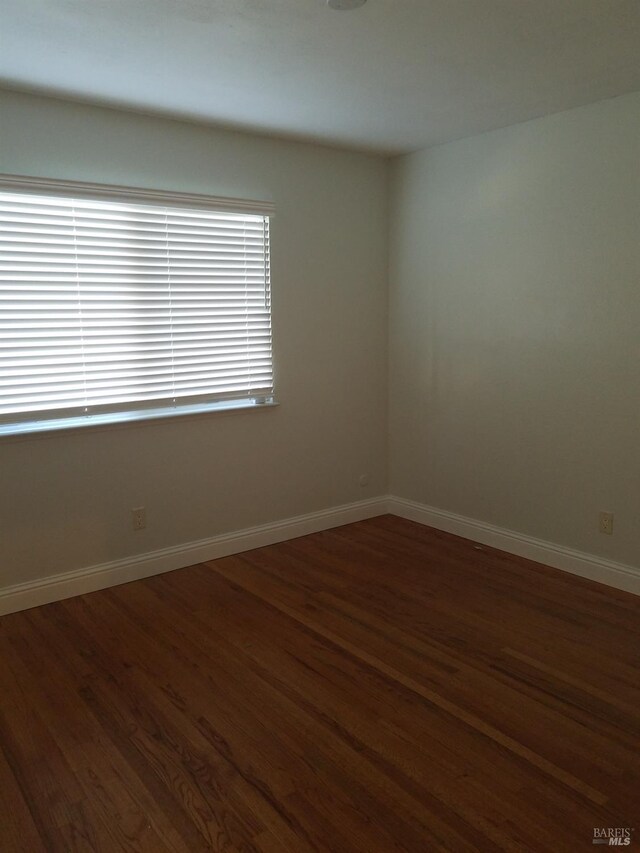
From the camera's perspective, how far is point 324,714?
2.38 m

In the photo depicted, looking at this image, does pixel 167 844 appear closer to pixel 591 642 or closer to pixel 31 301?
pixel 591 642

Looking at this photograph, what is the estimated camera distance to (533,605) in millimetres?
3256

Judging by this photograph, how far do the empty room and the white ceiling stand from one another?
0.7 inches

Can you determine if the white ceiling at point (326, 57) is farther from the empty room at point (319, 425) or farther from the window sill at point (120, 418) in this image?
the window sill at point (120, 418)

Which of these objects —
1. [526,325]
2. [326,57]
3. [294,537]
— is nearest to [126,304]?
[326,57]

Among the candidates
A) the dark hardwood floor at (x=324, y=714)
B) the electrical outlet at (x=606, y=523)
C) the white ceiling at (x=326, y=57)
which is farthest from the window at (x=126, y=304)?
the electrical outlet at (x=606, y=523)

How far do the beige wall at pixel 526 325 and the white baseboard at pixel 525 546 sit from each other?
2.3 inches

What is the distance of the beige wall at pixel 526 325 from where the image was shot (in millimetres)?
3324

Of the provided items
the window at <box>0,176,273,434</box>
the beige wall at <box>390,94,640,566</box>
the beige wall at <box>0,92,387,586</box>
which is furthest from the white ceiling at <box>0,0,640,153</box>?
the window at <box>0,176,273,434</box>

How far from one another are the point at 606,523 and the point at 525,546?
562 mm

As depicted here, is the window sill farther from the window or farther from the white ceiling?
the white ceiling

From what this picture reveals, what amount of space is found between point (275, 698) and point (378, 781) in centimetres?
59

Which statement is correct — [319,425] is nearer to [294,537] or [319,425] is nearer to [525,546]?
[294,537]

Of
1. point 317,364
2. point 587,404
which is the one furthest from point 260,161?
point 587,404
